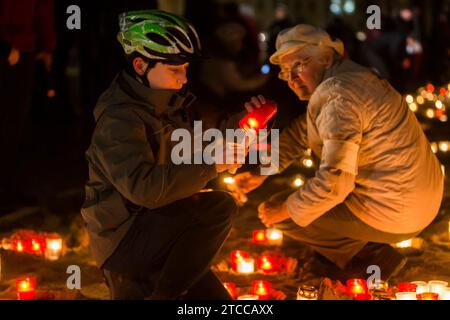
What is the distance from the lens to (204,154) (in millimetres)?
4363

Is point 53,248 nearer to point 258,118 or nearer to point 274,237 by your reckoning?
point 274,237

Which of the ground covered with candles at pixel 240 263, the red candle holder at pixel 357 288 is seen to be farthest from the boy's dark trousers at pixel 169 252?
the red candle holder at pixel 357 288

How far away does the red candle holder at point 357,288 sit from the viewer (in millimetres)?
4824

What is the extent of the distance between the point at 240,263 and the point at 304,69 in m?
1.49

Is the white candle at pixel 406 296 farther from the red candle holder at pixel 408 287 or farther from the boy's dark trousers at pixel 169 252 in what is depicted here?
the boy's dark trousers at pixel 169 252

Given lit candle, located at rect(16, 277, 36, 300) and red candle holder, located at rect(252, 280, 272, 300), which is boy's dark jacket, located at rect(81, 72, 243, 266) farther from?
red candle holder, located at rect(252, 280, 272, 300)

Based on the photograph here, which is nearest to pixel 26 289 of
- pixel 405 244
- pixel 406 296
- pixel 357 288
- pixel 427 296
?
pixel 357 288

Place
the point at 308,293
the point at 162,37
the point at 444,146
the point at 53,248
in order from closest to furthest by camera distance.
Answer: the point at 162,37 < the point at 308,293 < the point at 53,248 < the point at 444,146

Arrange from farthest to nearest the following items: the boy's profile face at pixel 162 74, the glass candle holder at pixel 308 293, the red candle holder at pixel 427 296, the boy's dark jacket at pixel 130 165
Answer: the glass candle holder at pixel 308 293 → the red candle holder at pixel 427 296 → the boy's profile face at pixel 162 74 → the boy's dark jacket at pixel 130 165

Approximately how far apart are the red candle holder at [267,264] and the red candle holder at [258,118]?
1.44 m

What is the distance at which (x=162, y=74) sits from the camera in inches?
→ 173

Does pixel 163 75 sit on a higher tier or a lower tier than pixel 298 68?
lower

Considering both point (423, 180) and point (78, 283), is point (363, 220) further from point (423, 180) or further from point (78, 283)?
point (78, 283)
